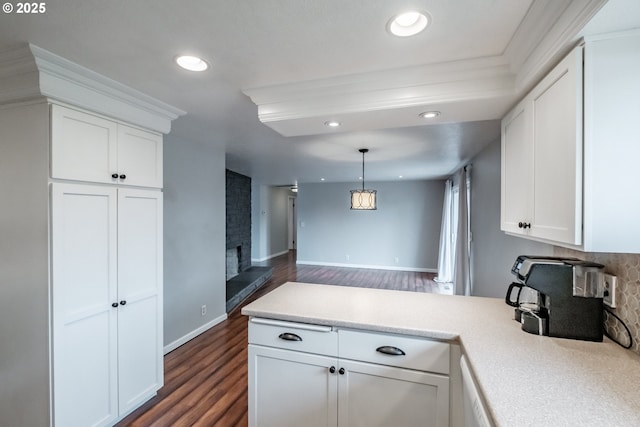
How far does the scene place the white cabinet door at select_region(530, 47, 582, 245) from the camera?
3.37 feet

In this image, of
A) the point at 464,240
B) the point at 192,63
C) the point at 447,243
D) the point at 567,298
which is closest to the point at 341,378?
the point at 567,298

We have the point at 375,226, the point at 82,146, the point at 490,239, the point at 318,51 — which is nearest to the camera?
the point at 318,51

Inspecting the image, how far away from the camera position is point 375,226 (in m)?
7.26

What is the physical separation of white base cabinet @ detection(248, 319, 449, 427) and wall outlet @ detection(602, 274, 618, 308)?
2.42 ft

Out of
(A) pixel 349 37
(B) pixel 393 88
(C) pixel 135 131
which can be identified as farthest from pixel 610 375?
(C) pixel 135 131

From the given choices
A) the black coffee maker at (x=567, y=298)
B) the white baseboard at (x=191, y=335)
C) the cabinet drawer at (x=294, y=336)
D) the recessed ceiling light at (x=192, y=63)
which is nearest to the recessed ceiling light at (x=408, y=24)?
the recessed ceiling light at (x=192, y=63)

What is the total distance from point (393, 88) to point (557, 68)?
29.4 inches

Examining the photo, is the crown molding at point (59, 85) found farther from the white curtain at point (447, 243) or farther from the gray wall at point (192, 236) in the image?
the white curtain at point (447, 243)

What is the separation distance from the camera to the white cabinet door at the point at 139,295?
77.5 inches

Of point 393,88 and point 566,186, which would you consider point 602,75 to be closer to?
point 566,186

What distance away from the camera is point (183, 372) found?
261 centimetres

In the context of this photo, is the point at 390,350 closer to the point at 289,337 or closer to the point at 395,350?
the point at 395,350

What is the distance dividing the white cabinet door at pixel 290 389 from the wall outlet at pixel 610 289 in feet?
4.35

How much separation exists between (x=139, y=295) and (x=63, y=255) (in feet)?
2.03
